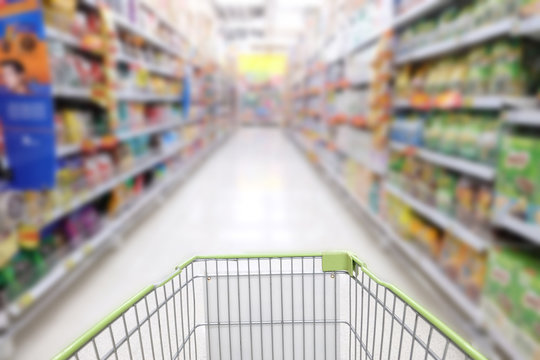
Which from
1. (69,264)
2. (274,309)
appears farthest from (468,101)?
(69,264)

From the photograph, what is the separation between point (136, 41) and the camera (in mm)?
3926

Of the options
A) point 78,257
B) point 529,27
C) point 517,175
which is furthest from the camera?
point 78,257

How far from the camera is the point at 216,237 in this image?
3.39 meters

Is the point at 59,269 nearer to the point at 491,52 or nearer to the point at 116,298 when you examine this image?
the point at 116,298

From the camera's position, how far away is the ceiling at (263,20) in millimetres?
10682

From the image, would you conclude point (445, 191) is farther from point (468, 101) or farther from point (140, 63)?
point (140, 63)

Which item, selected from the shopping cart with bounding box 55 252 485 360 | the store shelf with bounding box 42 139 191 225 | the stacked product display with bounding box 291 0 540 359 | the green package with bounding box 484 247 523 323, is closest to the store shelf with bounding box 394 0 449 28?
the stacked product display with bounding box 291 0 540 359

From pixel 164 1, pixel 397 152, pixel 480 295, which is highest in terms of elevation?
pixel 164 1

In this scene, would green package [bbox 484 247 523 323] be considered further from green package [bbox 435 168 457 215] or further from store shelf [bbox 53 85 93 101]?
store shelf [bbox 53 85 93 101]

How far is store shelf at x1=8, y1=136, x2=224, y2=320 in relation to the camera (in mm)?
1921

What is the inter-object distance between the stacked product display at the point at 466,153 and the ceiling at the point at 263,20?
5.28m

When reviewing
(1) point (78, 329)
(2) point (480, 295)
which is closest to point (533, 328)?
(2) point (480, 295)

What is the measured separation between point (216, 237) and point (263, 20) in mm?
11784

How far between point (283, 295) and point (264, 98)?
18.2 m
